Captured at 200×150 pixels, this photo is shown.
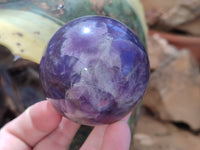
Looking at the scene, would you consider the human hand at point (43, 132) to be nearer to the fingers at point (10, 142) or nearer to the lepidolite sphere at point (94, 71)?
the fingers at point (10, 142)

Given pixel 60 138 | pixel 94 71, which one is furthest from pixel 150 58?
pixel 94 71

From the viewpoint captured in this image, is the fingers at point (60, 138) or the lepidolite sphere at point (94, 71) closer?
the lepidolite sphere at point (94, 71)

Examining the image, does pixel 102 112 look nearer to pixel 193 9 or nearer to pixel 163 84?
pixel 163 84

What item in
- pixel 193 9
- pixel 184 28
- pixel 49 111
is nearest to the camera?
pixel 49 111

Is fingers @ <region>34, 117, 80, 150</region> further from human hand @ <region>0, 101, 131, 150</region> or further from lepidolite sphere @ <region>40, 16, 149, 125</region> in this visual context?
lepidolite sphere @ <region>40, 16, 149, 125</region>

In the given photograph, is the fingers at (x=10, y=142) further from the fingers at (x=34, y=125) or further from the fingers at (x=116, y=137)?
the fingers at (x=116, y=137)

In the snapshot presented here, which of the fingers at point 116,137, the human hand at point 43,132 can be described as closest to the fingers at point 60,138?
the human hand at point 43,132

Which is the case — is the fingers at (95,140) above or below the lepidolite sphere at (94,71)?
below

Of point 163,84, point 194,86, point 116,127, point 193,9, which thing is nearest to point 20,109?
point 116,127
